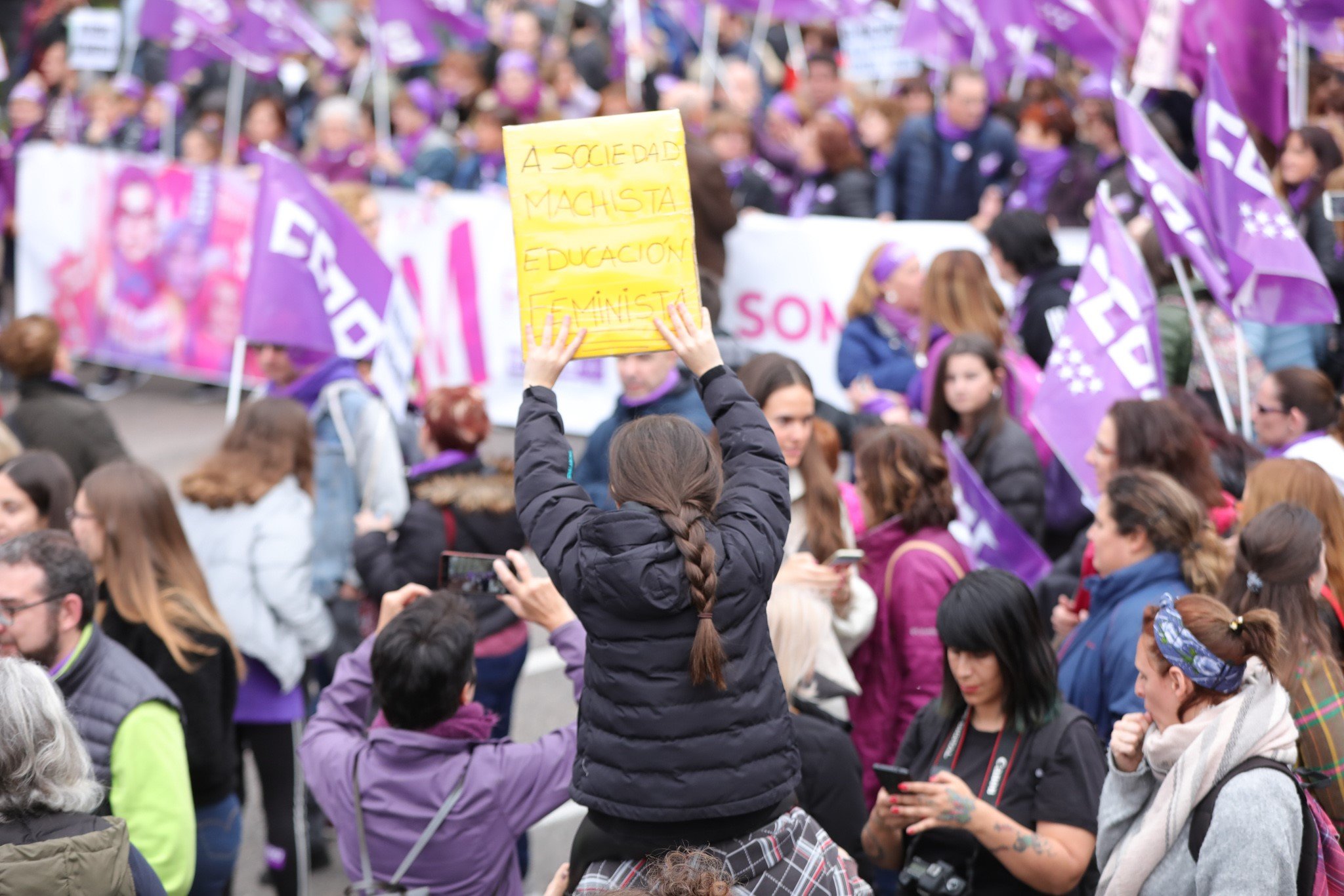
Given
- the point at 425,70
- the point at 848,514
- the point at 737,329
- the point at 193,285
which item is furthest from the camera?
the point at 425,70

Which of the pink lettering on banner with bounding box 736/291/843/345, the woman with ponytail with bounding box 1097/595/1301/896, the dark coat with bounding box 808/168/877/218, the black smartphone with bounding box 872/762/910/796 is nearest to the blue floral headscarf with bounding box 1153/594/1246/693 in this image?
the woman with ponytail with bounding box 1097/595/1301/896

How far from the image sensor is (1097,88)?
1027 cm

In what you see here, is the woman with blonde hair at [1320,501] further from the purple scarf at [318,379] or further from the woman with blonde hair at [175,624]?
the purple scarf at [318,379]

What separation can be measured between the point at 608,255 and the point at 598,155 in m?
0.25

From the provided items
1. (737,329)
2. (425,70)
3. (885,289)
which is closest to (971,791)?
(885,289)

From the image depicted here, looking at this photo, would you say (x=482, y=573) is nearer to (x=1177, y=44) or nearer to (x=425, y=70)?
(x=1177, y=44)

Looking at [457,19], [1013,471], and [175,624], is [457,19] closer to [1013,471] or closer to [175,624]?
[1013,471]

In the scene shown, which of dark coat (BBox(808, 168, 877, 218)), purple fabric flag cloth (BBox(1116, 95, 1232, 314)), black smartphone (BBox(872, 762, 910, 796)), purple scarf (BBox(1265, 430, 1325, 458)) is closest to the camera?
black smartphone (BBox(872, 762, 910, 796))

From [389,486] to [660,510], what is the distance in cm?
330

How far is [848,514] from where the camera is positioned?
502cm

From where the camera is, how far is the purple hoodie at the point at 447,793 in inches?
137

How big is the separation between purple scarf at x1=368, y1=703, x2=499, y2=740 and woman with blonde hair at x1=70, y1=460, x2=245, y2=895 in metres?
0.98

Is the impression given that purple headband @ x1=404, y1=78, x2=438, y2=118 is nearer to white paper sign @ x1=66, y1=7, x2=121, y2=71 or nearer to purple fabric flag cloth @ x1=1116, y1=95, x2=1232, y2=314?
white paper sign @ x1=66, y1=7, x2=121, y2=71

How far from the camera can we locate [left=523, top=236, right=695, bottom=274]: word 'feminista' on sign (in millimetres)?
3301
